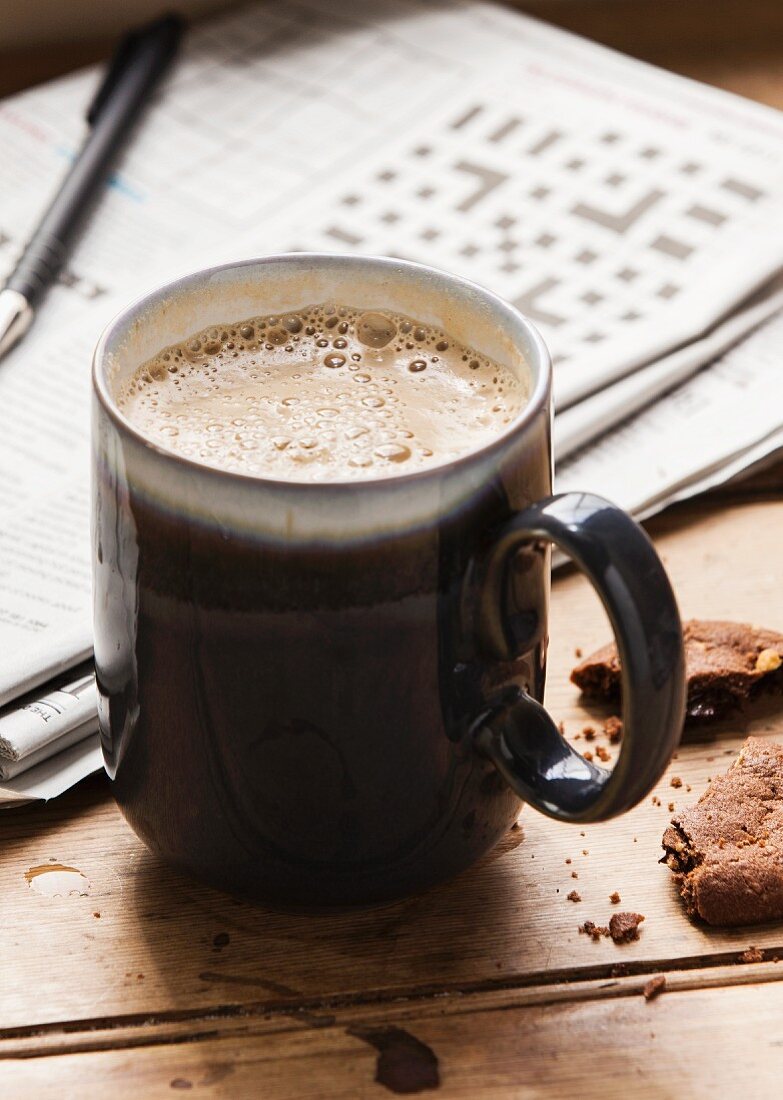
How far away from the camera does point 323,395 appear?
0.48m

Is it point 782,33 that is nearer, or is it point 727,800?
point 727,800

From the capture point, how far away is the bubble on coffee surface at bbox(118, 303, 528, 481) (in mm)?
446

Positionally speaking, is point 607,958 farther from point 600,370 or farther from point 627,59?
point 627,59

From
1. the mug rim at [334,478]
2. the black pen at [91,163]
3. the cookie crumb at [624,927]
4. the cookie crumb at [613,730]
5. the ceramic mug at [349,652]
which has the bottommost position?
the cookie crumb at [613,730]

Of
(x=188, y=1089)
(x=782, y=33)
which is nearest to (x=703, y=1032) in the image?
(x=188, y=1089)

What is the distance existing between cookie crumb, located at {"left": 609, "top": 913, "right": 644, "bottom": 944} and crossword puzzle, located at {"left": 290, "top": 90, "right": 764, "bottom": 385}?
1.39ft

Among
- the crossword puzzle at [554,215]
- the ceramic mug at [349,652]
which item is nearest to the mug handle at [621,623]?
the ceramic mug at [349,652]

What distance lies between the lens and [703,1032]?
450 millimetres

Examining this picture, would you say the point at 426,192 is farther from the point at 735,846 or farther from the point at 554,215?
the point at 735,846

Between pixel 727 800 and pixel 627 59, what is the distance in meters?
0.77

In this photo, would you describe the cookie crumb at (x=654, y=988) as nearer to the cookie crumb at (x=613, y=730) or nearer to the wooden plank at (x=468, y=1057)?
the wooden plank at (x=468, y=1057)

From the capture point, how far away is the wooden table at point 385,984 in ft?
1.43

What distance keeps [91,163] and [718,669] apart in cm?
63

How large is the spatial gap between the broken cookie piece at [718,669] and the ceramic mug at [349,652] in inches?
4.9
